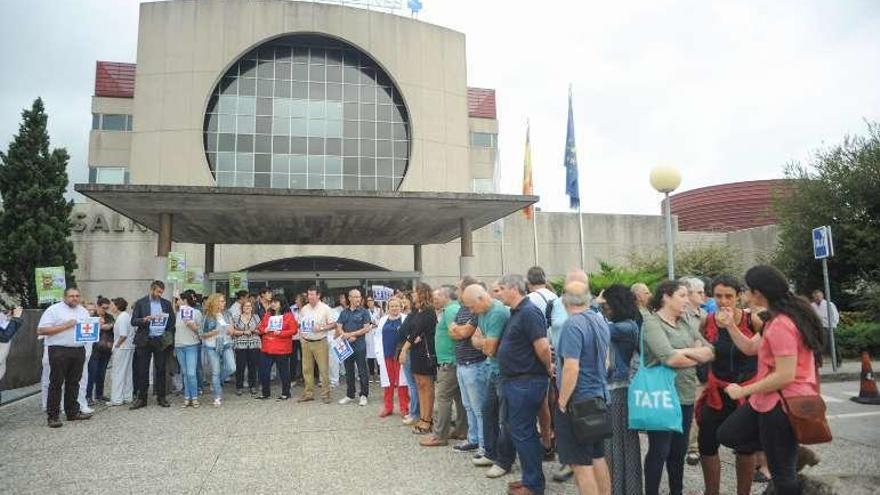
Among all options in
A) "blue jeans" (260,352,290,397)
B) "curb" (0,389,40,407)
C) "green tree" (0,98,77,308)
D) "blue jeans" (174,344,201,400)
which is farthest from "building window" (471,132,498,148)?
"curb" (0,389,40,407)

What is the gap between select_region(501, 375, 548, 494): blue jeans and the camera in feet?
14.4

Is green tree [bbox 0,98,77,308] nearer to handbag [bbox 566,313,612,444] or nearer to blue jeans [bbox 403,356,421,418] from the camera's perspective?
blue jeans [bbox 403,356,421,418]

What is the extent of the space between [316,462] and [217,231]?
1276 cm

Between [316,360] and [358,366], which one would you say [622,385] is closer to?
[358,366]

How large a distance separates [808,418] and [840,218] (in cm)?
1671

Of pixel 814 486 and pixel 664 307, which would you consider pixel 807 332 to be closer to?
pixel 664 307

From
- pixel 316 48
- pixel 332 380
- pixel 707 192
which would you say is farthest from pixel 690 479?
Result: pixel 707 192

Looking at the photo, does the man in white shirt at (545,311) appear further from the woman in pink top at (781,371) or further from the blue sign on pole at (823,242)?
Answer: the blue sign on pole at (823,242)

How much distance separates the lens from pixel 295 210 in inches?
562

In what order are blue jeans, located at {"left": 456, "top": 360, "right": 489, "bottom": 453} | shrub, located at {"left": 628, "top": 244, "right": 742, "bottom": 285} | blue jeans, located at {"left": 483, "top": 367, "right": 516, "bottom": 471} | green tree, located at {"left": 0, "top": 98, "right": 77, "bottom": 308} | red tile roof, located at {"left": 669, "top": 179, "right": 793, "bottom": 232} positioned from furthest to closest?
red tile roof, located at {"left": 669, "top": 179, "right": 793, "bottom": 232}
shrub, located at {"left": 628, "top": 244, "right": 742, "bottom": 285}
green tree, located at {"left": 0, "top": 98, "right": 77, "bottom": 308}
blue jeans, located at {"left": 456, "top": 360, "right": 489, "bottom": 453}
blue jeans, located at {"left": 483, "top": 367, "right": 516, "bottom": 471}

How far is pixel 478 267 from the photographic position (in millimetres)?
27047

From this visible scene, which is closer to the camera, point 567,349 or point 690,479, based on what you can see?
point 567,349

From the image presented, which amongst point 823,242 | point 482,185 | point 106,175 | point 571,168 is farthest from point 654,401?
point 106,175

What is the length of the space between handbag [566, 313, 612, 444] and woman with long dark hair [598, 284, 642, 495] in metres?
0.67
